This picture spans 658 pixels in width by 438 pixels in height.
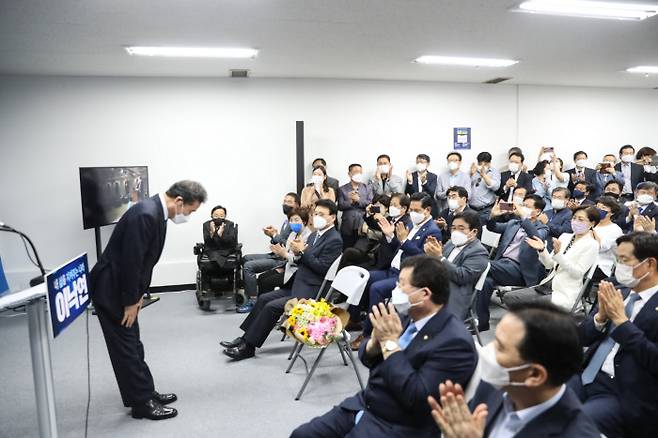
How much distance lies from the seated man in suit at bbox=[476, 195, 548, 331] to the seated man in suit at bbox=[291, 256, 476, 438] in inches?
97.1

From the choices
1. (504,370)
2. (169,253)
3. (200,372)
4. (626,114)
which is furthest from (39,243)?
(626,114)

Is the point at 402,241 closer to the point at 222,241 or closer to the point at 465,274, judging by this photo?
the point at 465,274

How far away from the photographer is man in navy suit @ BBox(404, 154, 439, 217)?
7.18 metres

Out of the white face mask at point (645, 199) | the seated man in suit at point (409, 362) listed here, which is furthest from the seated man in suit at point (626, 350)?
the white face mask at point (645, 199)

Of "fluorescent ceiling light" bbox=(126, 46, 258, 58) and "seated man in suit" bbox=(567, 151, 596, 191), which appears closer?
"fluorescent ceiling light" bbox=(126, 46, 258, 58)

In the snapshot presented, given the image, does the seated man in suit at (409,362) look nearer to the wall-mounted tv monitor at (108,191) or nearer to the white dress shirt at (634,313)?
the white dress shirt at (634,313)

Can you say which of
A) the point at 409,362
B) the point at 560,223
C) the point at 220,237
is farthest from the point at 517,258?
the point at 220,237

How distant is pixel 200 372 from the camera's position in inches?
156

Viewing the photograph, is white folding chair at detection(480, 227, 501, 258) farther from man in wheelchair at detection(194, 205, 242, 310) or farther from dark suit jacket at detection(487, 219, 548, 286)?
man in wheelchair at detection(194, 205, 242, 310)

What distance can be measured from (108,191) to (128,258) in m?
Result: 3.06

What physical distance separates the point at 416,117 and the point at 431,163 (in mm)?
757

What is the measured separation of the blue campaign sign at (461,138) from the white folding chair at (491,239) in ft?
8.09

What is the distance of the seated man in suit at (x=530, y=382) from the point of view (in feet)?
4.63

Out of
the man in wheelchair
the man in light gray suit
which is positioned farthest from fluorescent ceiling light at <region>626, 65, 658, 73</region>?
the man in wheelchair
